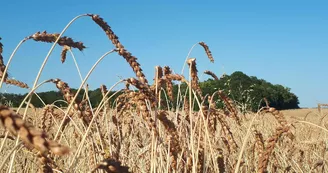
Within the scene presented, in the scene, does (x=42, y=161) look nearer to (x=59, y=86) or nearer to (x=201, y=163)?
(x=59, y=86)

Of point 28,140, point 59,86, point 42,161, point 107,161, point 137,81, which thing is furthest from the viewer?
point 59,86

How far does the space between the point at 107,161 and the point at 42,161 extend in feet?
1.25

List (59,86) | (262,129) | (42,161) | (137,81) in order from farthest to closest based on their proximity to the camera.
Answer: (262,129) → (59,86) → (137,81) → (42,161)

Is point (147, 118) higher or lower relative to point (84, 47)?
lower

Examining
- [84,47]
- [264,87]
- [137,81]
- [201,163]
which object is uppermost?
[264,87]

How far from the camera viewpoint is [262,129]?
562 cm

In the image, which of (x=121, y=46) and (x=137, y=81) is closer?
(x=137, y=81)

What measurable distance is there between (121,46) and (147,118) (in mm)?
390

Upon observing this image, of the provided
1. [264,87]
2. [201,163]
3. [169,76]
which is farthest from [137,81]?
[264,87]

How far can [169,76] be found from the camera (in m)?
2.02

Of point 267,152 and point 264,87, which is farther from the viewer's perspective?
point 264,87

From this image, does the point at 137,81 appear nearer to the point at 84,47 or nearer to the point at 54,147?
the point at 84,47

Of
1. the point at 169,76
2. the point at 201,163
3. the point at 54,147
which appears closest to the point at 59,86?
the point at 169,76

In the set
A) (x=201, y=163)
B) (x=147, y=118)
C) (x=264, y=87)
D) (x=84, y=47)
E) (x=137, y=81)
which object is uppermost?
(x=264, y=87)
